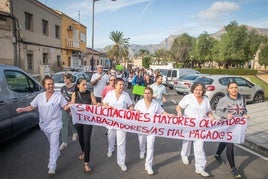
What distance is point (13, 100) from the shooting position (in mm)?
5398

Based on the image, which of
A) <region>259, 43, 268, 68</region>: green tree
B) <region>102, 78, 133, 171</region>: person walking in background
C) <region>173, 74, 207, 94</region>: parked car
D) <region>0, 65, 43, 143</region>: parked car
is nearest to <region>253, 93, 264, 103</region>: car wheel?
<region>173, 74, 207, 94</region>: parked car

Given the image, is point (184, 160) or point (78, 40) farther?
point (78, 40)

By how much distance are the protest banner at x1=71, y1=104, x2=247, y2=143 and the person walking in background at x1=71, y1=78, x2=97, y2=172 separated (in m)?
0.10

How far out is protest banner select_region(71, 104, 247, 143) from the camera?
4.63 m

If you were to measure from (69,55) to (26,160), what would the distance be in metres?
25.4

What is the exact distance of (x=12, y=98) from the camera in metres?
5.38

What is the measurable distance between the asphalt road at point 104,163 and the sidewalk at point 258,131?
1.34 feet

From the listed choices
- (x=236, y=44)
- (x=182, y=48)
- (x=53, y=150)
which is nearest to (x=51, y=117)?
(x=53, y=150)

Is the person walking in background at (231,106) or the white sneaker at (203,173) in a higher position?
the person walking in background at (231,106)

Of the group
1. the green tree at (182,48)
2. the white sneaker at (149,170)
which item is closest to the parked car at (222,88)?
the white sneaker at (149,170)

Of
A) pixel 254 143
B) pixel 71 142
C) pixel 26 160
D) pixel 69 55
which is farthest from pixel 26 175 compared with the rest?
pixel 69 55

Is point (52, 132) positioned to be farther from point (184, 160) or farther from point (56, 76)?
point (56, 76)

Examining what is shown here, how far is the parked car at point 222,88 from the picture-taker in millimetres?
11539

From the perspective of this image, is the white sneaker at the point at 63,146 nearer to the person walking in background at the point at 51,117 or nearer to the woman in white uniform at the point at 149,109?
the person walking in background at the point at 51,117
